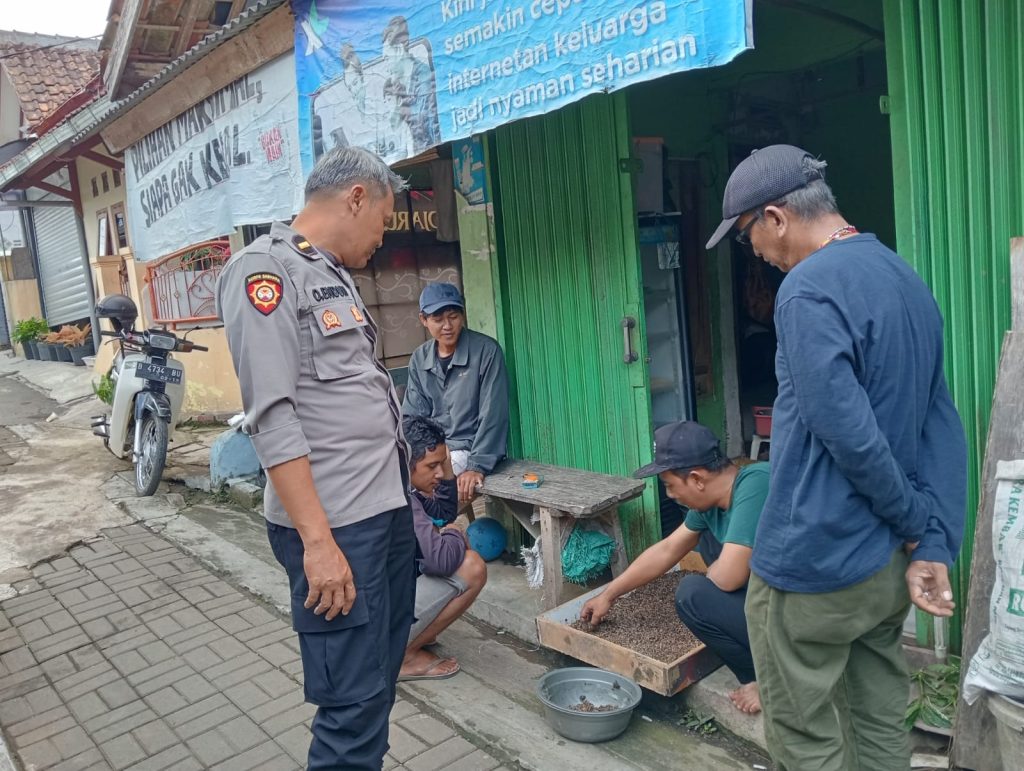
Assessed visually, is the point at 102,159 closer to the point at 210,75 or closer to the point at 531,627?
the point at 210,75

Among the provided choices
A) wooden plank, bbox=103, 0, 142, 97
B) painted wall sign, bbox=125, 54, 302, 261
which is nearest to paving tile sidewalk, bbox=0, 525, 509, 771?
painted wall sign, bbox=125, 54, 302, 261

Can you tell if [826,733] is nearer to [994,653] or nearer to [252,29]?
[994,653]

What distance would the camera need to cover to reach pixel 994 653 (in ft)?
7.34

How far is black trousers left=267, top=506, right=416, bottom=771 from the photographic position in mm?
2135

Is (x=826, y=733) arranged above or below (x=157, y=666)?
above

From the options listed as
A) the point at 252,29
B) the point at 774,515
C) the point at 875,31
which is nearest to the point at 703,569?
the point at 774,515

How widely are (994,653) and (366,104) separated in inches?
139

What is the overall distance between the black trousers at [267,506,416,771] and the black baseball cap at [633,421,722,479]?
1.17m

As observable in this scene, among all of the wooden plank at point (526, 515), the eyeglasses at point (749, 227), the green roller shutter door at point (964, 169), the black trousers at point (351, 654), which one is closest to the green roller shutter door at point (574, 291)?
the wooden plank at point (526, 515)

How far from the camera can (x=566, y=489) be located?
13.3ft

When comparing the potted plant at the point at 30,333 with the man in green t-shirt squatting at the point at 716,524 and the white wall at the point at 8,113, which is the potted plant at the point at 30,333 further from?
the man in green t-shirt squatting at the point at 716,524

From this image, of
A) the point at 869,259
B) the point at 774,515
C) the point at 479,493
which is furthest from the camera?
the point at 479,493

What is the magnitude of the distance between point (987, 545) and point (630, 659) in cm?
132

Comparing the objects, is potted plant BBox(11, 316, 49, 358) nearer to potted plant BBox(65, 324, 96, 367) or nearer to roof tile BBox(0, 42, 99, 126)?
potted plant BBox(65, 324, 96, 367)
